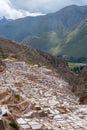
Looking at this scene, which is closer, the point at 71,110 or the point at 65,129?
the point at 65,129

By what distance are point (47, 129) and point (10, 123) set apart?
236cm

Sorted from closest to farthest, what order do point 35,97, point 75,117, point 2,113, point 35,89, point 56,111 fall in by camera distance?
point 2,113 → point 75,117 → point 56,111 → point 35,97 → point 35,89

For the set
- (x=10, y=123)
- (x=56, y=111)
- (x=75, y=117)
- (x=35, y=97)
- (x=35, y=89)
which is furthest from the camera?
(x=35, y=89)

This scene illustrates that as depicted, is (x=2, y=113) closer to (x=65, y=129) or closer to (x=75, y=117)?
(x=65, y=129)

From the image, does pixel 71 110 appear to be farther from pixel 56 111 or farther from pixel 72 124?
pixel 72 124

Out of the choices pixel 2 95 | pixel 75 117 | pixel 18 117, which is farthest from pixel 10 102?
pixel 75 117

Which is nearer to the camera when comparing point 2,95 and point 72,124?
point 72,124

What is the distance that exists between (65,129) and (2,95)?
8.43 m

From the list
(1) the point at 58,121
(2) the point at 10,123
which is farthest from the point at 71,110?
(2) the point at 10,123

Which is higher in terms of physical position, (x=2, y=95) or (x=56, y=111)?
(x=2, y=95)

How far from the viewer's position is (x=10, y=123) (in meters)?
19.3

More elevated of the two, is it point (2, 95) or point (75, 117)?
point (2, 95)

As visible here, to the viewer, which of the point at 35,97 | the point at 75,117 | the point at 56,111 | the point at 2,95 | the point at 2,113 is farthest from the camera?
the point at 35,97

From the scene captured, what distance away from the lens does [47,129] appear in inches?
774
